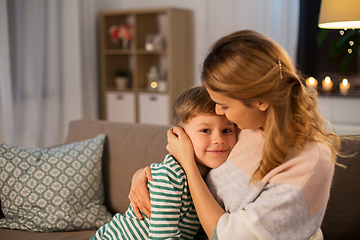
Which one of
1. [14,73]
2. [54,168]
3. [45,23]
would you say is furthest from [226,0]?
[54,168]

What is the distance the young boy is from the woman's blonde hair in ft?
0.65

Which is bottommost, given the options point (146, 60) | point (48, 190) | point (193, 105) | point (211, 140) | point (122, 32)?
point (48, 190)

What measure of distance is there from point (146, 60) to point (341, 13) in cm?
326

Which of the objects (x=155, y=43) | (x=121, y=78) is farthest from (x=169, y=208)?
(x=121, y=78)

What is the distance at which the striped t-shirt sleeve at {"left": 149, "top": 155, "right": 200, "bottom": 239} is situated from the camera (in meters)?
1.11

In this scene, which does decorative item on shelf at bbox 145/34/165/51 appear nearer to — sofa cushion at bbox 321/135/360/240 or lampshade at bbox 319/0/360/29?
lampshade at bbox 319/0/360/29

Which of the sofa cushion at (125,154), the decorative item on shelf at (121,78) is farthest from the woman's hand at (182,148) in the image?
the decorative item on shelf at (121,78)

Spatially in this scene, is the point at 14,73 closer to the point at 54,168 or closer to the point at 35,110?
the point at 35,110

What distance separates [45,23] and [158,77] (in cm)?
141

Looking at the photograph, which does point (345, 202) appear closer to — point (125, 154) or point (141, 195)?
point (141, 195)

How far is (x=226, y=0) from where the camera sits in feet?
13.5

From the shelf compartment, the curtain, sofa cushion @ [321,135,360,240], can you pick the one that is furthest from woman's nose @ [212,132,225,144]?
the shelf compartment

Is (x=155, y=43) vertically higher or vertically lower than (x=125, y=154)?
higher

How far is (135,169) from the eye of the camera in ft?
6.19
